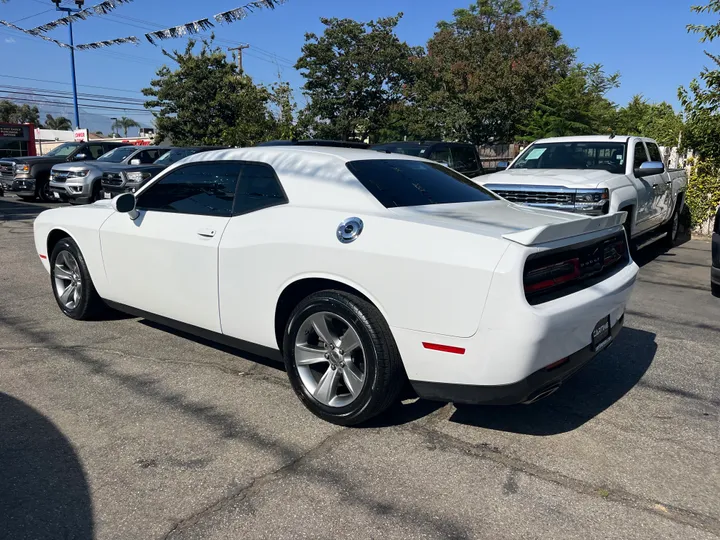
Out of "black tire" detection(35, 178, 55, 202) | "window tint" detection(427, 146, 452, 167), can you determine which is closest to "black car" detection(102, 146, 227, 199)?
"black tire" detection(35, 178, 55, 202)

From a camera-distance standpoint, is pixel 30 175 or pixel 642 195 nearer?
pixel 642 195

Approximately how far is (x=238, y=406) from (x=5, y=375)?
177 centimetres

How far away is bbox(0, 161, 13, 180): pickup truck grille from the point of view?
17.8 m

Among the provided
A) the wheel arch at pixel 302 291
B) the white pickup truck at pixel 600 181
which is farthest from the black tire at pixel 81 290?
the white pickup truck at pixel 600 181

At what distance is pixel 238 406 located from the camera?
378 centimetres

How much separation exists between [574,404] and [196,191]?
2.93 metres

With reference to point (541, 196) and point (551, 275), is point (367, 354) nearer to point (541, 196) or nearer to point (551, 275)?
point (551, 275)

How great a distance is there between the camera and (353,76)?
117 ft

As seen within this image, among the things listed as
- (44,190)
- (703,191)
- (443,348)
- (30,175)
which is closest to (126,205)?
(443,348)

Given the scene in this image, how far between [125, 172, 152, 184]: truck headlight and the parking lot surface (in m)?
9.79

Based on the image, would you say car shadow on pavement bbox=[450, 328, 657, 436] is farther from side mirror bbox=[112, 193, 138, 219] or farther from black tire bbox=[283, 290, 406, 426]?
side mirror bbox=[112, 193, 138, 219]

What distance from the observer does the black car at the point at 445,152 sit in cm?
1227

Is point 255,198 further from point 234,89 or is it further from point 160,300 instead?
point 234,89

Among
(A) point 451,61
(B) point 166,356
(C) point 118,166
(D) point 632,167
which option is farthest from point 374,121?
(B) point 166,356
